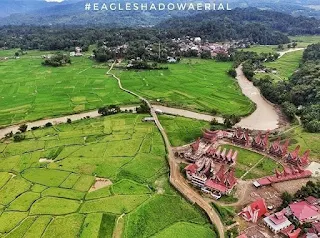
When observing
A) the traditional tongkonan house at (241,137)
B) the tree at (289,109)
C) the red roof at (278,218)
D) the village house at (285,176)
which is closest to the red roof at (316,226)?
the red roof at (278,218)

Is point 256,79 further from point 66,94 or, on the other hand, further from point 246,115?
point 66,94

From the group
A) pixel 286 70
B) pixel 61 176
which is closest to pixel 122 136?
pixel 61 176

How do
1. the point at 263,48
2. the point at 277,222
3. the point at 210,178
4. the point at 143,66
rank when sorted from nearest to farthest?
the point at 277,222 < the point at 210,178 < the point at 143,66 < the point at 263,48

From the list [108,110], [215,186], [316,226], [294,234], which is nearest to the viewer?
[294,234]

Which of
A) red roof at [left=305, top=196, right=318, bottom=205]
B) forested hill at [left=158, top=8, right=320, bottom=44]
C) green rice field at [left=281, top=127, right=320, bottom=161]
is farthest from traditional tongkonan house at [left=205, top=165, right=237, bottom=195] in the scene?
forested hill at [left=158, top=8, right=320, bottom=44]

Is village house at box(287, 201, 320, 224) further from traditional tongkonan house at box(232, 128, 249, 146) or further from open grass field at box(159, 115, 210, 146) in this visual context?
open grass field at box(159, 115, 210, 146)

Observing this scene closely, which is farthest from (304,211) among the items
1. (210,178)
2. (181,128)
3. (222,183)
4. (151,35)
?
(151,35)

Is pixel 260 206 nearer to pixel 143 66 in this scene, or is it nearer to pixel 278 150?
pixel 278 150
